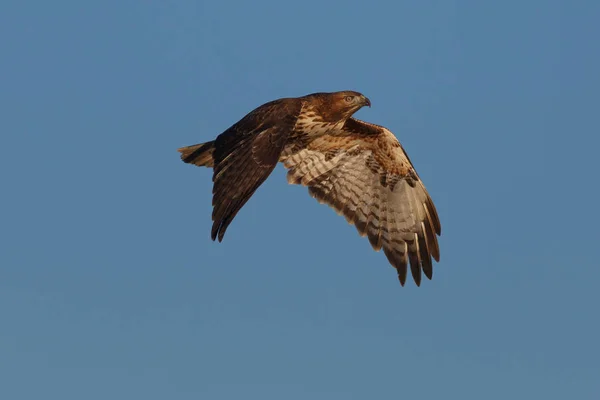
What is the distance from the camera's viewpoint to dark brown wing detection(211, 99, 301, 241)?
50.8 ft

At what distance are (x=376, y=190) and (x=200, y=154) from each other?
12.5 feet

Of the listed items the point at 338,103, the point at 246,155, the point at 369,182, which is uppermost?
the point at 338,103

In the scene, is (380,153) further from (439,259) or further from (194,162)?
(194,162)

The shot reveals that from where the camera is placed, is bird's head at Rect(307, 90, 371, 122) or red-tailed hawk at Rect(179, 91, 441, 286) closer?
bird's head at Rect(307, 90, 371, 122)

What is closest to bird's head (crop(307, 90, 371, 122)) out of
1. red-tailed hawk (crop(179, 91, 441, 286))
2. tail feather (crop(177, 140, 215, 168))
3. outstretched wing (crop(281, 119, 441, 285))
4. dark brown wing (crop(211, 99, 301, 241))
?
red-tailed hawk (crop(179, 91, 441, 286))

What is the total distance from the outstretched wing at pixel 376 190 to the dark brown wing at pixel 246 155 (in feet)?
9.35

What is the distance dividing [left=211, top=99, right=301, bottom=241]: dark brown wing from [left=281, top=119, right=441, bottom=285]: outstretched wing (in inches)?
112

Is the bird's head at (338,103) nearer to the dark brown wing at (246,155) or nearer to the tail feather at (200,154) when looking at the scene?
the dark brown wing at (246,155)

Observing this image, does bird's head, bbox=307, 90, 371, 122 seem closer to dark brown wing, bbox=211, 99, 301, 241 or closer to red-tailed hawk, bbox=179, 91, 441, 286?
red-tailed hawk, bbox=179, 91, 441, 286

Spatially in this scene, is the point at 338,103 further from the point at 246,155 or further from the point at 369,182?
the point at 246,155

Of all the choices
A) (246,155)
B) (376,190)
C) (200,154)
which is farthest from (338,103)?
(246,155)

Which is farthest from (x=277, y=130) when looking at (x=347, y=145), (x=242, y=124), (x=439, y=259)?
(x=439, y=259)

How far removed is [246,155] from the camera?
16391mm

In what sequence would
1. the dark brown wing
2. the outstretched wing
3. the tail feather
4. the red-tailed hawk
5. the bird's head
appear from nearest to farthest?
the dark brown wing → the bird's head → the tail feather → the red-tailed hawk → the outstretched wing
